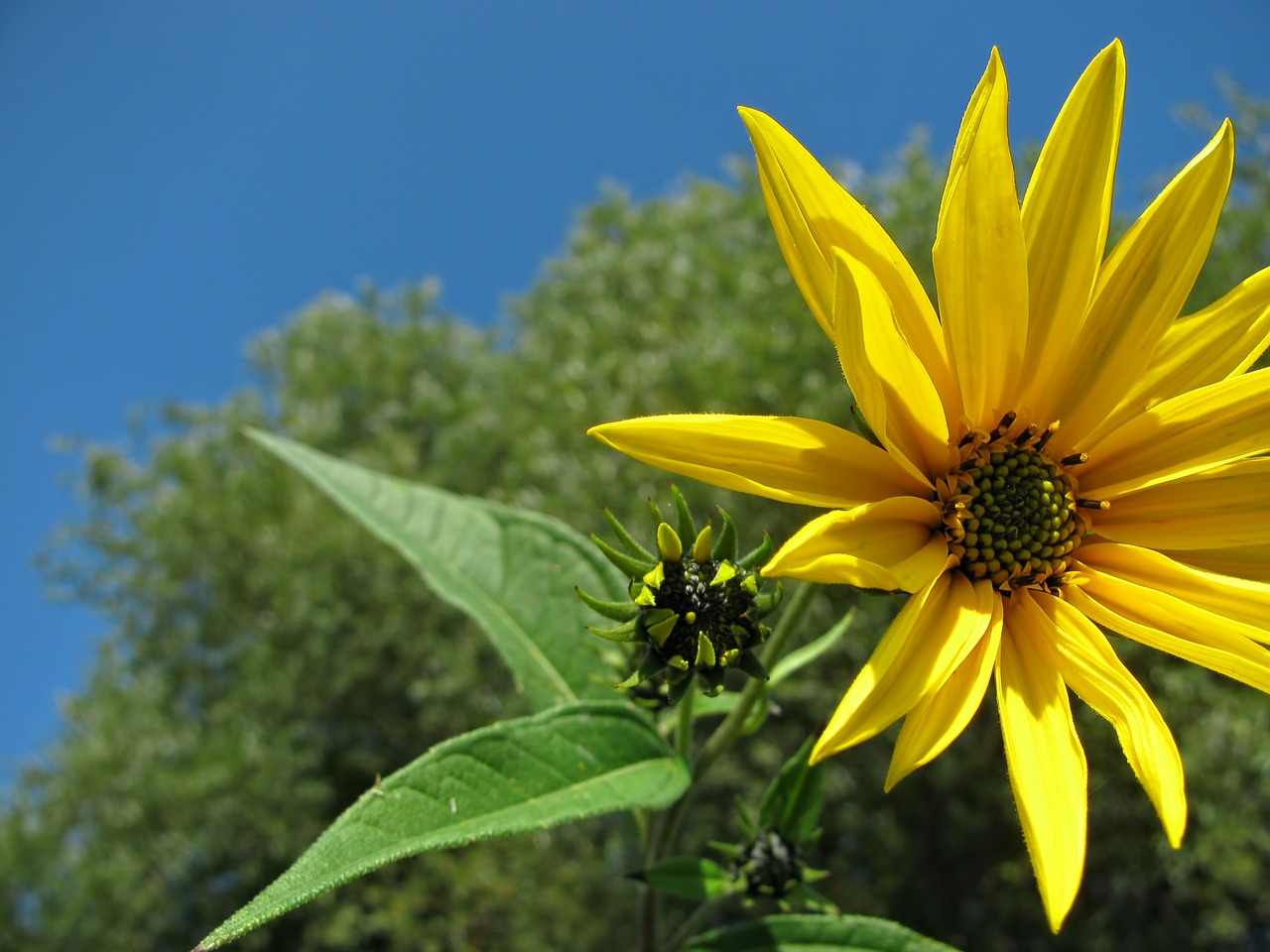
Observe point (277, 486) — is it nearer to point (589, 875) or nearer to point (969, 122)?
point (589, 875)

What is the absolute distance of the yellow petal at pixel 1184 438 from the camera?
98cm

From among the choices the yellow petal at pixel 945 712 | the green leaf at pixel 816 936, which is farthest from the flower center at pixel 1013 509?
the green leaf at pixel 816 936

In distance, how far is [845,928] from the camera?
3.88ft

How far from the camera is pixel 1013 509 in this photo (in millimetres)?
1041

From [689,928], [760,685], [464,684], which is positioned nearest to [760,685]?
[760,685]

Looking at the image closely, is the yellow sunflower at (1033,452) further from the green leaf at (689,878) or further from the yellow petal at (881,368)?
the green leaf at (689,878)

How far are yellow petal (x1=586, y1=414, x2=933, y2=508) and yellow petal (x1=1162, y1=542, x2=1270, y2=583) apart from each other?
0.41 m

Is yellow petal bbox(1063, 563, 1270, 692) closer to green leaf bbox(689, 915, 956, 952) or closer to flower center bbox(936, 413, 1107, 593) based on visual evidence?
flower center bbox(936, 413, 1107, 593)

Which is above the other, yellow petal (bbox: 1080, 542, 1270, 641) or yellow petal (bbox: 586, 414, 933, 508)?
yellow petal (bbox: 586, 414, 933, 508)

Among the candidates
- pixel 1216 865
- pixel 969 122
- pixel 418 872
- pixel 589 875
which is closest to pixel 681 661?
pixel 969 122

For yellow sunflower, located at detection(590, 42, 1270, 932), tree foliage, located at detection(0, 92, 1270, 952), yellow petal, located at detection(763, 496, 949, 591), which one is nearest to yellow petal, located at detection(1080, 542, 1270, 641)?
yellow sunflower, located at detection(590, 42, 1270, 932)

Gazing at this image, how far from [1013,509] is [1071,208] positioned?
339 mm

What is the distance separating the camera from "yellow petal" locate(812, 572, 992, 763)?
771 millimetres

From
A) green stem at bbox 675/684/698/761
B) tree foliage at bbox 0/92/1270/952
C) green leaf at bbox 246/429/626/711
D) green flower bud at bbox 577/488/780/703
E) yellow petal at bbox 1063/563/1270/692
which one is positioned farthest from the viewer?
tree foliage at bbox 0/92/1270/952
